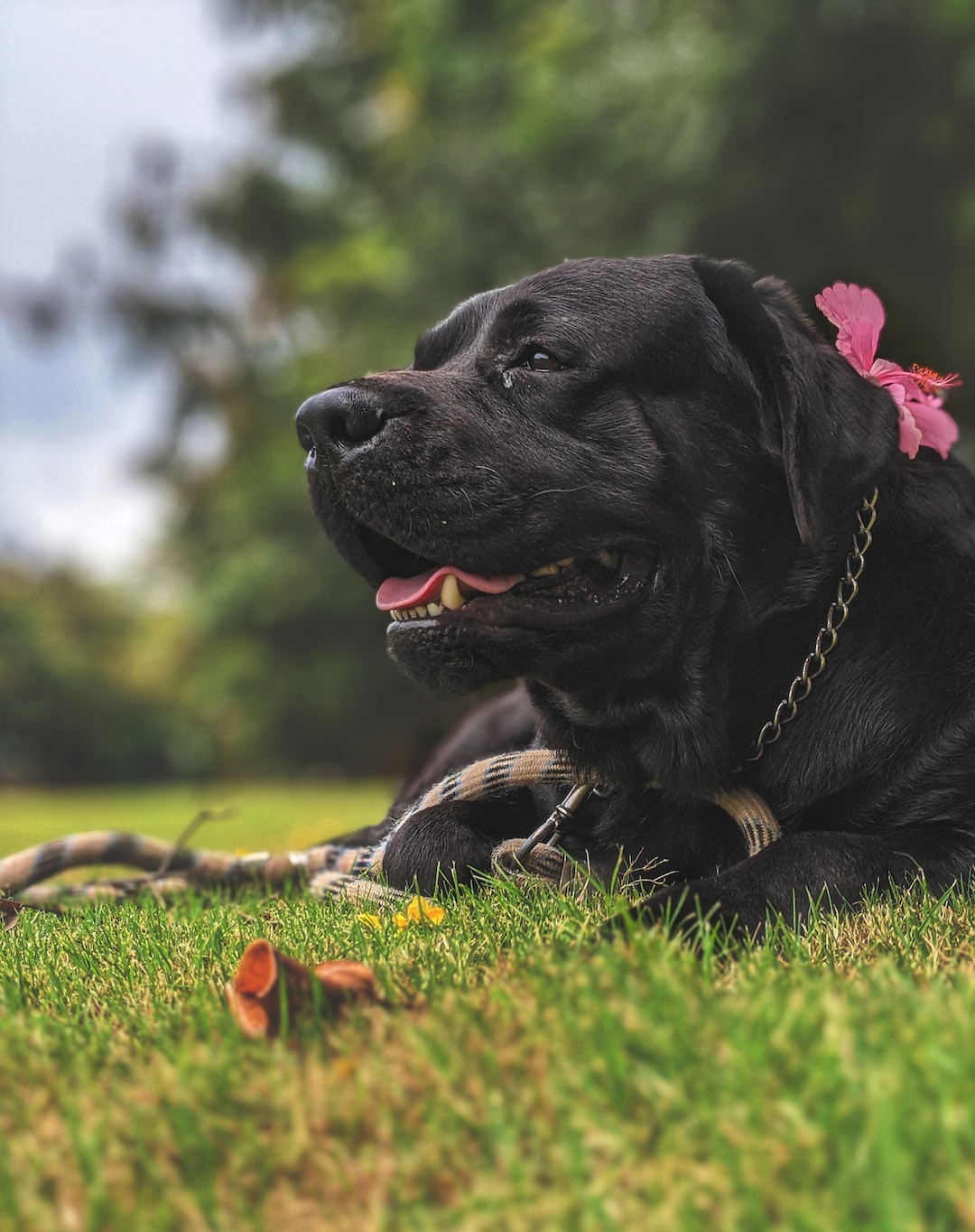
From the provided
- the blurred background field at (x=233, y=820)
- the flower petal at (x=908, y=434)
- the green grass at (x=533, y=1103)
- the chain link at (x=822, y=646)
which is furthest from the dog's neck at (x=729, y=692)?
the blurred background field at (x=233, y=820)

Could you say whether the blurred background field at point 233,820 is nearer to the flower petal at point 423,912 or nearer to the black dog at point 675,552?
the black dog at point 675,552

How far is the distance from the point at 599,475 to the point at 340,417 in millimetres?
560

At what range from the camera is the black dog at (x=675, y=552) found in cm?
262

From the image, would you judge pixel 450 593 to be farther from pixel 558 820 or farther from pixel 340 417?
pixel 558 820

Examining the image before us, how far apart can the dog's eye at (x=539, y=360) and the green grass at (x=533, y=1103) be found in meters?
1.35

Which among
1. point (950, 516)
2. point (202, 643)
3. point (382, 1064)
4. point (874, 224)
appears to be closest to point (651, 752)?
point (950, 516)

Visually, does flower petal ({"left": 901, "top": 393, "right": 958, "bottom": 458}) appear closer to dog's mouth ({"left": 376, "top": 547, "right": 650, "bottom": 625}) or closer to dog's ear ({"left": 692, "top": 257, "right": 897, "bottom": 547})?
dog's ear ({"left": 692, "top": 257, "right": 897, "bottom": 547})

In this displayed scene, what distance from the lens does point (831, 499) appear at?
8.54 feet

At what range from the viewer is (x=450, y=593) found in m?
2.69

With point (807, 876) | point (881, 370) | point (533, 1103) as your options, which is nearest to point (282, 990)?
point (533, 1103)

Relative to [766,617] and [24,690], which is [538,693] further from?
[24,690]

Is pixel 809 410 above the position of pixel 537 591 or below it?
above

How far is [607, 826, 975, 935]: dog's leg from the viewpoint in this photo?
2088 millimetres

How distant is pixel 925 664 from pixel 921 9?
33.8 ft
